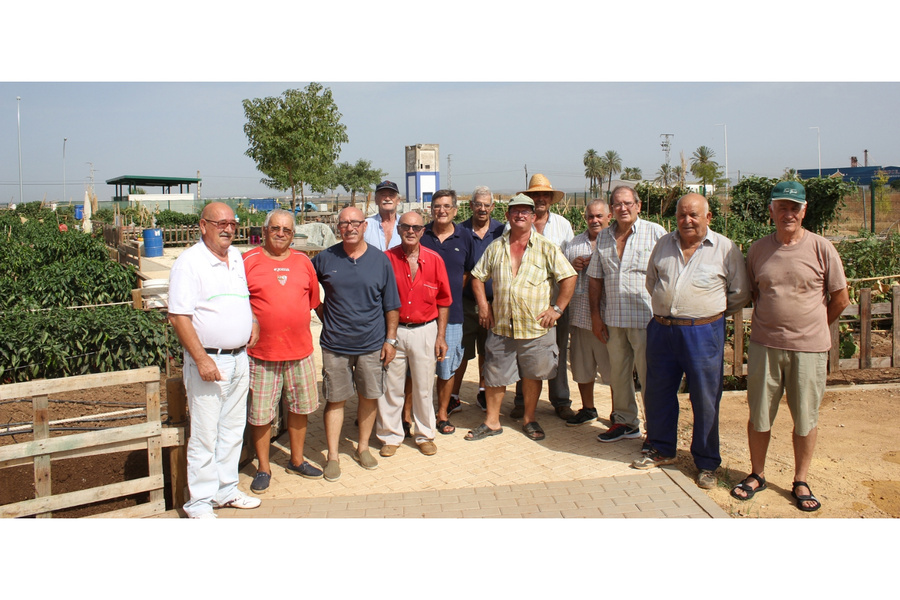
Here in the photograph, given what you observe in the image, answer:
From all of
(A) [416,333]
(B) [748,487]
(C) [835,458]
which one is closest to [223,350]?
(A) [416,333]

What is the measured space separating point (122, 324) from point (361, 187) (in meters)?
65.8

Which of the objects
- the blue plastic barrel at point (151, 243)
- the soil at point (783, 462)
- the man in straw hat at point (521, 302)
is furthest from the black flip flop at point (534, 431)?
the blue plastic barrel at point (151, 243)

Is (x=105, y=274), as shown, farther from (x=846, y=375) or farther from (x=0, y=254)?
(x=846, y=375)

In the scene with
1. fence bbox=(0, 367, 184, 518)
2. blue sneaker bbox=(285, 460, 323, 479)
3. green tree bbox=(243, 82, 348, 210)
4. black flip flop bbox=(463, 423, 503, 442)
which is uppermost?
green tree bbox=(243, 82, 348, 210)

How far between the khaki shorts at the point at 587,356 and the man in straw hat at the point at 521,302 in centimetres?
37

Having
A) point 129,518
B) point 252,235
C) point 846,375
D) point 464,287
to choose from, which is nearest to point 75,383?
point 129,518

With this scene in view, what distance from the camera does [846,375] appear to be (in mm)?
7195

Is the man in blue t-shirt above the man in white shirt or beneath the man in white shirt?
beneath

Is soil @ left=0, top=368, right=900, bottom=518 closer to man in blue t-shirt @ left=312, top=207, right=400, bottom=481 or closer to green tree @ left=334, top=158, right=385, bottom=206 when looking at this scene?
man in blue t-shirt @ left=312, top=207, right=400, bottom=481

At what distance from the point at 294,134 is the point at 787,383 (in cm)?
2571

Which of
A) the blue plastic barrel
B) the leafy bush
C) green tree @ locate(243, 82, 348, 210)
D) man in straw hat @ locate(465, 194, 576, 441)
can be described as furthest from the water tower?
man in straw hat @ locate(465, 194, 576, 441)

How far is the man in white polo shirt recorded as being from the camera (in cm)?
388

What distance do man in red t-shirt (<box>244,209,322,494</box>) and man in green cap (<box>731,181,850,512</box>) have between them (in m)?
3.02

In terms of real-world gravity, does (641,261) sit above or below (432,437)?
above
